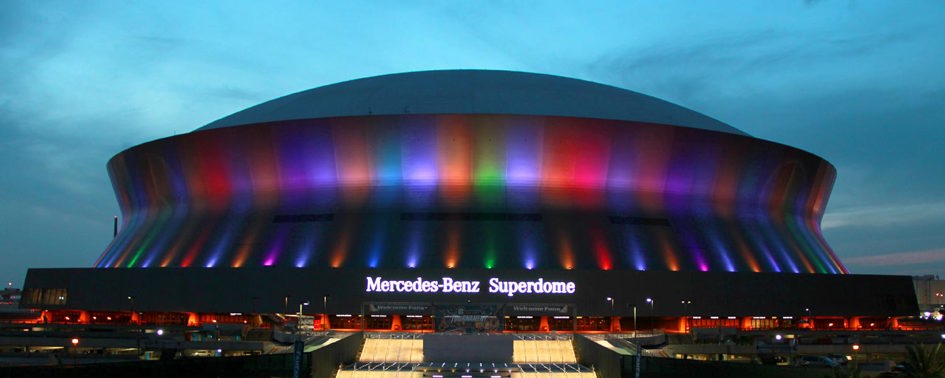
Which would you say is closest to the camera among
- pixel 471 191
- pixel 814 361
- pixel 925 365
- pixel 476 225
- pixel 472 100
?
pixel 925 365

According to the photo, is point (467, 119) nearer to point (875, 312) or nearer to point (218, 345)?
point (218, 345)

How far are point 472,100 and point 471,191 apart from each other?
6.61 m

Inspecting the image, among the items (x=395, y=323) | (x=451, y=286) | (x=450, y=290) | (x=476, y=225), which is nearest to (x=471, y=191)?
(x=476, y=225)

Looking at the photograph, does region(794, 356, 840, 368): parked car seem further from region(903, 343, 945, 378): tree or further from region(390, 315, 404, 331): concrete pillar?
region(390, 315, 404, 331): concrete pillar

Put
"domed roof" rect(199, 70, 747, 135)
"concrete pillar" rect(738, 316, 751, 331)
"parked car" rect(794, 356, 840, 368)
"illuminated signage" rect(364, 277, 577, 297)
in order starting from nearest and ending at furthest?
"parked car" rect(794, 356, 840, 368) → "illuminated signage" rect(364, 277, 577, 297) → "concrete pillar" rect(738, 316, 751, 331) → "domed roof" rect(199, 70, 747, 135)

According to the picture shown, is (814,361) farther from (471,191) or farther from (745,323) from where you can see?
(471,191)

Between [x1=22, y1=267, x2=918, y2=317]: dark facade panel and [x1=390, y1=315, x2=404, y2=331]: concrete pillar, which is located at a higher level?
[x1=22, y1=267, x2=918, y2=317]: dark facade panel

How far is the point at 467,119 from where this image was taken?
5091 centimetres

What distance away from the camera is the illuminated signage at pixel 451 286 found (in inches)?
1859

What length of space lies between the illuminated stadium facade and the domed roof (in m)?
0.22

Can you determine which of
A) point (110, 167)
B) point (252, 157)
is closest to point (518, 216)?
point (252, 157)

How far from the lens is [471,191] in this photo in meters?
52.2

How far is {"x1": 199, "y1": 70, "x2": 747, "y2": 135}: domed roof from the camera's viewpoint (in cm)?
5553

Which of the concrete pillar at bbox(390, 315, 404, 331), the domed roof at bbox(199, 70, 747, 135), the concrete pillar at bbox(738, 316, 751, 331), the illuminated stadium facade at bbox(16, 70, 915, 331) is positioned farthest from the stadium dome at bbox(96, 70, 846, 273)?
the concrete pillar at bbox(738, 316, 751, 331)
